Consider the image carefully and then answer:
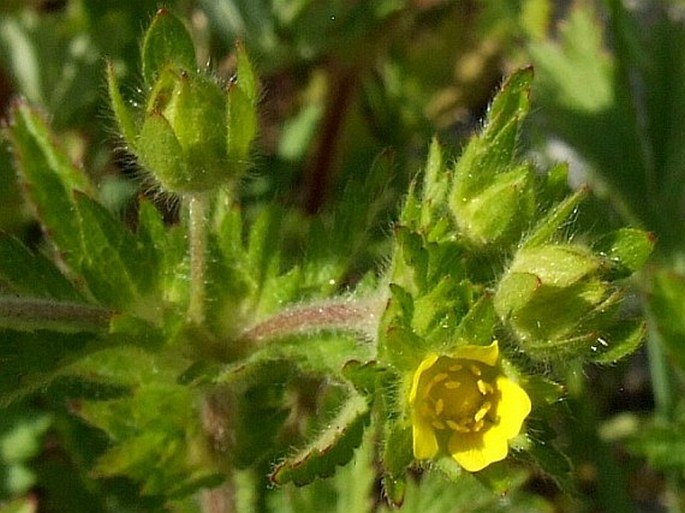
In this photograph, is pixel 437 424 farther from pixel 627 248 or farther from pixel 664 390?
pixel 664 390

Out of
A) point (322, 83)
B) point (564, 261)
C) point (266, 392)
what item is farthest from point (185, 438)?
point (322, 83)

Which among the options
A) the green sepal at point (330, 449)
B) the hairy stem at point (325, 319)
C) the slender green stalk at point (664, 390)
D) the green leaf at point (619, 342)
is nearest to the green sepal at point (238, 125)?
the hairy stem at point (325, 319)

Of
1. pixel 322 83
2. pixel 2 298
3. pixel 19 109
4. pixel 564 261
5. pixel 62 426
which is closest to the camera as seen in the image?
pixel 564 261

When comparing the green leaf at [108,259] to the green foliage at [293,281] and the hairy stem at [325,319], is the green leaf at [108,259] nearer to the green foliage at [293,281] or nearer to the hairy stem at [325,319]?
the green foliage at [293,281]

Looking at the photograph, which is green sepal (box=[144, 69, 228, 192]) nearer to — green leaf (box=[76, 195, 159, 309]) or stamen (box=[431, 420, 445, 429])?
green leaf (box=[76, 195, 159, 309])

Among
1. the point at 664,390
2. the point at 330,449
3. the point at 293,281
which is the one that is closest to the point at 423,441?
the point at 330,449

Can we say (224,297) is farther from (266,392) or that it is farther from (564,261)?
(564,261)

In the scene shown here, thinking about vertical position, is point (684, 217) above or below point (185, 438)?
below
